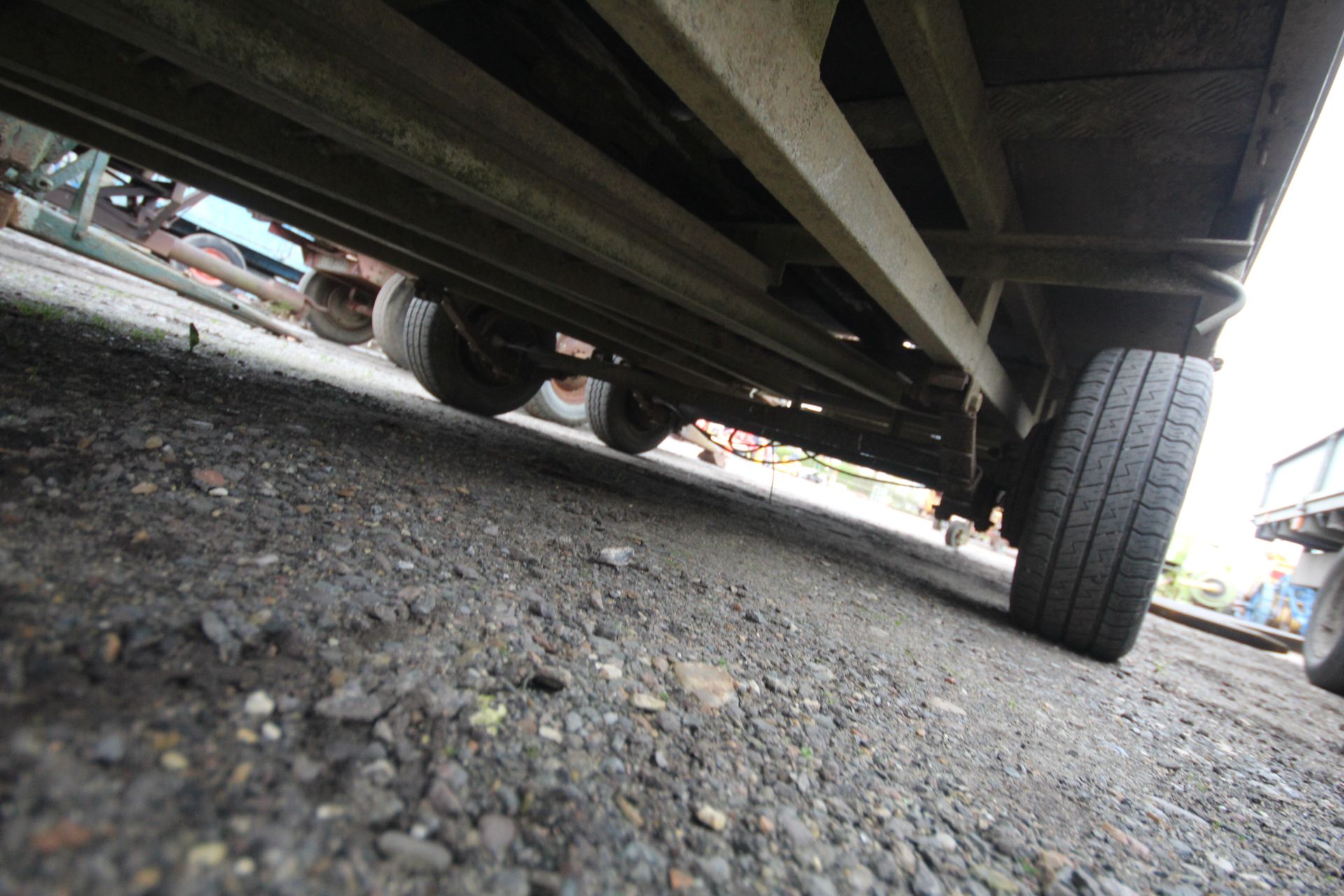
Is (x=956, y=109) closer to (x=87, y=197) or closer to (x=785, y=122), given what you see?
(x=785, y=122)

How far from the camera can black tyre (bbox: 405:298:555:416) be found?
3.10 metres

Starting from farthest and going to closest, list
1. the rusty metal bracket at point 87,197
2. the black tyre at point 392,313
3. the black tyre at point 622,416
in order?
the black tyre at point 392,313, the black tyre at point 622,416, the rusty metal bracket at point 87,197

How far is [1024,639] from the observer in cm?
194

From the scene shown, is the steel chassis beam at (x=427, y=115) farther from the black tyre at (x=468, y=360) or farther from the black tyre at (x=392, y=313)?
the black tyre at (x=392, y=313)

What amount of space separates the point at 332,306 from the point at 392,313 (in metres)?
2.67

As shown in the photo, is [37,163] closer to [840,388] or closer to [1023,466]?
[840,388]

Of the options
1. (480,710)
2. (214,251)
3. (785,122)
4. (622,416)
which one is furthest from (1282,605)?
(214,251)

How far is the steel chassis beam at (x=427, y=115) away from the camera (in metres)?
0.89

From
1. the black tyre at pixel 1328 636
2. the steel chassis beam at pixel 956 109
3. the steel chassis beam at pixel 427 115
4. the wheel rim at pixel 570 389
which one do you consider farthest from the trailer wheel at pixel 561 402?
the black tyre at pixel 1328 636

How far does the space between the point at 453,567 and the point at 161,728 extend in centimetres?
56

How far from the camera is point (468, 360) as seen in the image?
3260mm

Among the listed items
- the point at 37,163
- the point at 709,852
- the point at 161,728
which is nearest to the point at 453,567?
the point at 161,728

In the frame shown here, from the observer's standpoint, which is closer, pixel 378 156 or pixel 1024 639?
pixel 378 156

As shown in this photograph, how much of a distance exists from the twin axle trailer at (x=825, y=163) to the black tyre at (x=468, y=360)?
693 millimetres
